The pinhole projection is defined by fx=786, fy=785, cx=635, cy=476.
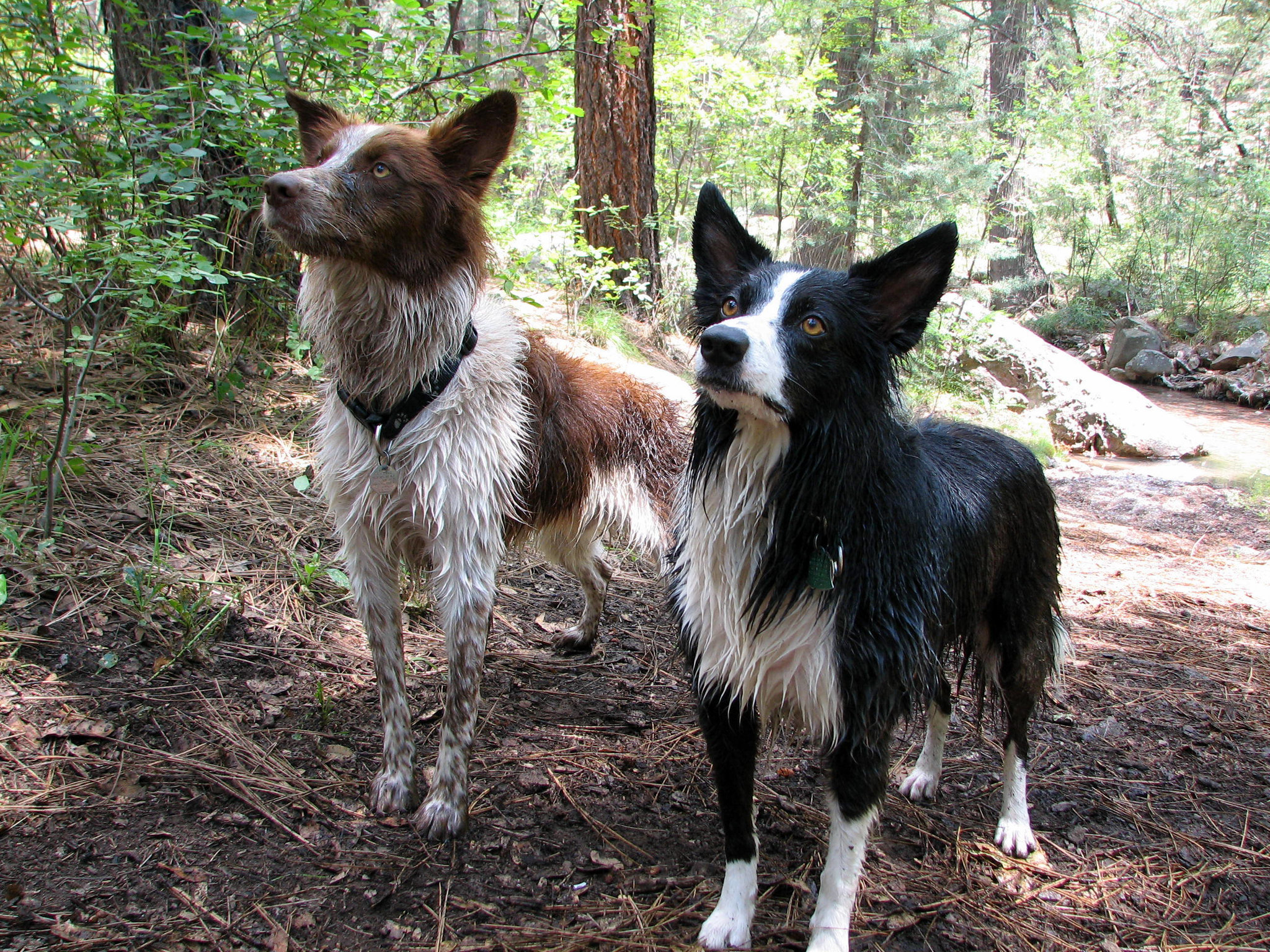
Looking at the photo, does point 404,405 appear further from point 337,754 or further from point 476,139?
point 337,754

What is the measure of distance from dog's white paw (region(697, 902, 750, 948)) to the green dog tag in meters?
1.12

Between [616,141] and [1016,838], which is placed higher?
[616,141]

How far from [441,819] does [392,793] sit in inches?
9.5

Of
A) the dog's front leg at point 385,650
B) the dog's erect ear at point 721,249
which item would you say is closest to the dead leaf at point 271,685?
the dog's front leg at point 385,650

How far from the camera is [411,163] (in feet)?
9.20

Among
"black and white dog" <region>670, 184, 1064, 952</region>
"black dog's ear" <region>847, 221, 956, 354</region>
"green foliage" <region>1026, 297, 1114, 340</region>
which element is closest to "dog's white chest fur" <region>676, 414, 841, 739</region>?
"black and white dog" <region>670, 184, 1064, 952</region>

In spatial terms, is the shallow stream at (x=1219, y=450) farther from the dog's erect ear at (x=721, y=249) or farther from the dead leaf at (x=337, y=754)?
the dead leaf at (x=337, y=754)

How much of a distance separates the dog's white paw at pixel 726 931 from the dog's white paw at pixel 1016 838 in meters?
1.17

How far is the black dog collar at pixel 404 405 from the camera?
2.88m

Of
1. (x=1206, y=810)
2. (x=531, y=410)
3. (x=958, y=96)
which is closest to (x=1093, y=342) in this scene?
(x=958, y=96)

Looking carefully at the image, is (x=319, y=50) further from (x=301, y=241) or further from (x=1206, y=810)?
(x=1206, y=810)

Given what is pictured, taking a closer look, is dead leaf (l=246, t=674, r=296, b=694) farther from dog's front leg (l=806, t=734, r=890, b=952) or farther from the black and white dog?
dog's front leg (l=806, t=734, r=890, b=952)

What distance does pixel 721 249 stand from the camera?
2535mm

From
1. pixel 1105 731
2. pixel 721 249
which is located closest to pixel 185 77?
pixel 721 249
